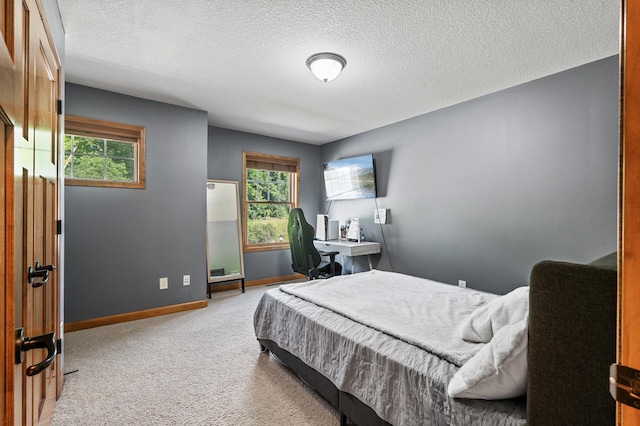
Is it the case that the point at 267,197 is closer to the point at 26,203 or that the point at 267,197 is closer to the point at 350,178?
the point at 350,178

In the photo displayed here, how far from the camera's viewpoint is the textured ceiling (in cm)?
189

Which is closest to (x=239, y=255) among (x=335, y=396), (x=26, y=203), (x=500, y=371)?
(x=335, y=396)

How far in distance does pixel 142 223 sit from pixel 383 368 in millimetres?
3051

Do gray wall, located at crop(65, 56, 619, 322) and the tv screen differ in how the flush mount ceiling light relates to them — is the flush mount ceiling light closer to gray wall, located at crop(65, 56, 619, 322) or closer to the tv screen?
gray wall, located at crop(65, 56, 619, 322)

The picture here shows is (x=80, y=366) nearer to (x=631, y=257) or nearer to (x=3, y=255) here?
(x=3, y=255)

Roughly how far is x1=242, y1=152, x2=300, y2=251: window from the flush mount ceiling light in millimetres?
2480

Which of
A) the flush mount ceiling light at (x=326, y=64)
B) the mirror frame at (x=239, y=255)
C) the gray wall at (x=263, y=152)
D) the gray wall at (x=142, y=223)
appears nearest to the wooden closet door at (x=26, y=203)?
the gray wall at (x=142, y=223)

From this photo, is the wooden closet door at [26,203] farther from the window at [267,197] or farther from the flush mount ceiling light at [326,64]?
the window at [267,197]

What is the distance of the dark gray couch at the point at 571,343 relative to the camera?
30.9 inches

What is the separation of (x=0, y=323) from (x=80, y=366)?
2.21 metres

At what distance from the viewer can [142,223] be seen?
3328 mm

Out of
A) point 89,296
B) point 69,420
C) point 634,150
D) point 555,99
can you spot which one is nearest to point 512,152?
point 555,99

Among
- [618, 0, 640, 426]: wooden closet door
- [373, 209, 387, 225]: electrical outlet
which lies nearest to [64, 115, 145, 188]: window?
[373, 209, 387, 225]: electrical outlet

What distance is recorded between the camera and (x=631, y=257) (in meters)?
0.48
